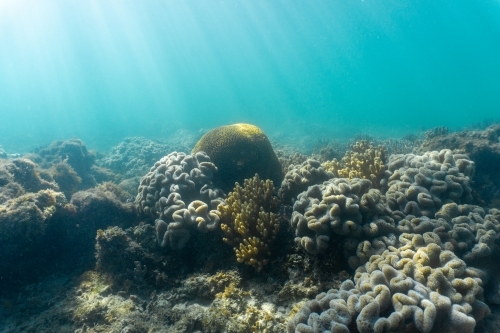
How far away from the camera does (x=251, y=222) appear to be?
548cm

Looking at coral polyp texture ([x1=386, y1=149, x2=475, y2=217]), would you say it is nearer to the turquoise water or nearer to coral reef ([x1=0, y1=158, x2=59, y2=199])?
coral reef ([x1=0, y1=158, x2=59, y2=199])

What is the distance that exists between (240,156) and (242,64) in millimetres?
171987

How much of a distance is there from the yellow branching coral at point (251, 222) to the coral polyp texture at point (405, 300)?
1591 millimetres

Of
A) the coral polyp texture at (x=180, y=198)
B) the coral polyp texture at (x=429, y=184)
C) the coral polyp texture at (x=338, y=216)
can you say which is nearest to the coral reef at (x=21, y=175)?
the coral polyp texture at (x=180, y=198)

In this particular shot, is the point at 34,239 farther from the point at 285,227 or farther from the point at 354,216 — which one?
the point at 354,216

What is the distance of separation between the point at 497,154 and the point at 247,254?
9261mm

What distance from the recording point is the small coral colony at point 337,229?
10.8 ft

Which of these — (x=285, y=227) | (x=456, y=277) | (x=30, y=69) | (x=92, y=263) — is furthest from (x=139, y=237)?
(x=30, y=69)

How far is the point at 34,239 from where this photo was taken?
609cm

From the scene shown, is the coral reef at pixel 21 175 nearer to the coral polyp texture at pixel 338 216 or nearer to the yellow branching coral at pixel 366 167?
the coral polyp texture at pixel 338 216

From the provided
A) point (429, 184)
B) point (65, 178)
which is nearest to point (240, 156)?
point (429, 184)

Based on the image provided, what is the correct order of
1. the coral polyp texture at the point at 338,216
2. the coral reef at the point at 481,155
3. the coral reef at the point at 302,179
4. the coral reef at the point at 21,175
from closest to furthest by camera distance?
the coral polyp texture at the point at 338,216 < the coral reef at the point at 302,179 < the coral reef at the point at 481,155 < the coral reef at the point at 21,175

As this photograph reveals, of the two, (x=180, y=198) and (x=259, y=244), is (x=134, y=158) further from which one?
(x=259, y=244)

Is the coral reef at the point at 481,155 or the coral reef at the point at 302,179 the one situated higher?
the coral reef at the point at 302,179
